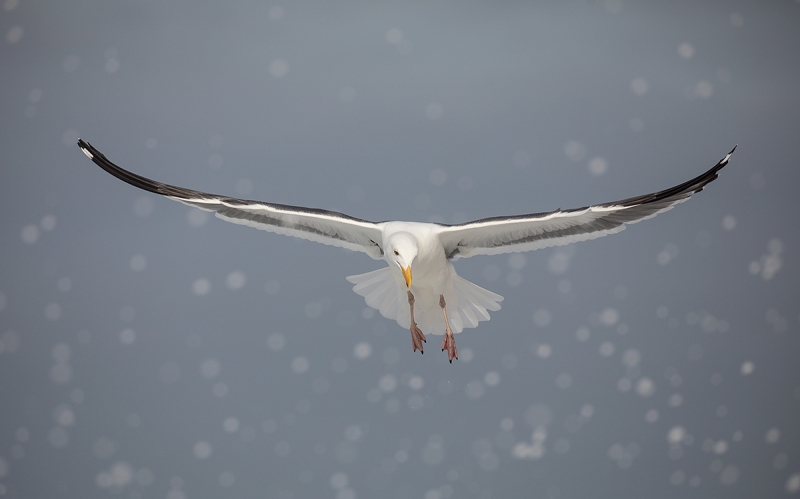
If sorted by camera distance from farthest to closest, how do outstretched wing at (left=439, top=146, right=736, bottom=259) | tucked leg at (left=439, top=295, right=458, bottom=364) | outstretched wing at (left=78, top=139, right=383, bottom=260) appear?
tucked leg at (left=439, top=295, right=458, bottom=364) → outstretched wing at (left=78, top=139, right=383, bottom=260) → outstretched wing at (left=439, top=146, right=736, bottom=259)

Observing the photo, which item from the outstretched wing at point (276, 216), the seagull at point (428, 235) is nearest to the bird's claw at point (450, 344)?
the seagull at point (428, 235)

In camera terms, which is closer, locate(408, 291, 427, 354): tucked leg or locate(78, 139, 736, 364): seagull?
locate(78, 139, 736, 364): seagull

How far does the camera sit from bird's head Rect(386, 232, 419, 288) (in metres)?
2.55

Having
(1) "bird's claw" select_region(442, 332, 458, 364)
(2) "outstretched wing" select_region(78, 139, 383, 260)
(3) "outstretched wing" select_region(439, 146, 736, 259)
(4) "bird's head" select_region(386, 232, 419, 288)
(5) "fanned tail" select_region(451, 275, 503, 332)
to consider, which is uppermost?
(2) "outstretched wing" select_region(78, 139, 383, 260)

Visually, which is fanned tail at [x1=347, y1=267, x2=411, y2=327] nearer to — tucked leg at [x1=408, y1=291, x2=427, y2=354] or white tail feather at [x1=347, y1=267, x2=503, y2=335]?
white tail feather at [x1=347, y1=267, x2=503, y2=335]

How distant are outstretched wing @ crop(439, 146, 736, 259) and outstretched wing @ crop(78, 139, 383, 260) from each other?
34cm

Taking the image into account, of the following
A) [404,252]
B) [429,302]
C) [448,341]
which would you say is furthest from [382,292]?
[404,252]

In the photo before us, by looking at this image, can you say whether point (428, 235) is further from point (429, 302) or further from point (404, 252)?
point (429, 302)

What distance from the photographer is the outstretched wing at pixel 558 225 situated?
252 centimetres

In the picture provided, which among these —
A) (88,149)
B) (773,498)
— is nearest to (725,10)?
(773,498)

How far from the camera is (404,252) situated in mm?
2557

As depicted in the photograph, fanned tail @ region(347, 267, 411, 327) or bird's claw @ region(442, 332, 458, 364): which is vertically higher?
fanned tail @ region(347, 267, 411, 327)

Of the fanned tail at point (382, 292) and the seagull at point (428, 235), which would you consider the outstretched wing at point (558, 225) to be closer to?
the seagull at point (428, 235)

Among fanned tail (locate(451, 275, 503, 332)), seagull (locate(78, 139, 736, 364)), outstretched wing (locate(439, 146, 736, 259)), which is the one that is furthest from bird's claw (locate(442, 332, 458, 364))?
outstretched wing (locate(439, 146, 736, 259))
